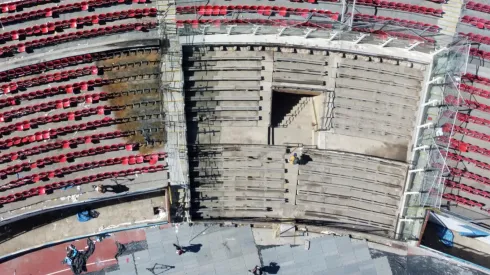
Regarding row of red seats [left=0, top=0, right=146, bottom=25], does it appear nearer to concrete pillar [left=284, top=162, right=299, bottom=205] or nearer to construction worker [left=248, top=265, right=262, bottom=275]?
concrete pillar [left=284, top=162, right=299, bottom=205]

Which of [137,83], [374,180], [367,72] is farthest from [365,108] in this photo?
[137,83]

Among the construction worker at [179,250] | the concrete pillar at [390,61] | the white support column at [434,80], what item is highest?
the concrete pillar at [390,61]

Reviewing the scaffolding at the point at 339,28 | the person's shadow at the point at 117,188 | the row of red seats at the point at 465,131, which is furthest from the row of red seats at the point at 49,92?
the row of red seats at the point at 465,131

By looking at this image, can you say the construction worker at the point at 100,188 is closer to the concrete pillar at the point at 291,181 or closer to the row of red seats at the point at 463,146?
the concrete pillar at the point at 291,181

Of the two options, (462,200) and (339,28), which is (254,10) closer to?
(339,28)

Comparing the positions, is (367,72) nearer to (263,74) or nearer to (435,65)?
(435,65)

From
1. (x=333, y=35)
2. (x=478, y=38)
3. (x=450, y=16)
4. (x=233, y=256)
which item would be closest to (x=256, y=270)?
(x=233, y=256)

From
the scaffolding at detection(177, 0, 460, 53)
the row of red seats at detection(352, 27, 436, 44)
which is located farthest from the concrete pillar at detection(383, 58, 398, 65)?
the row of red seats at detection(352, 27, 436, 44)

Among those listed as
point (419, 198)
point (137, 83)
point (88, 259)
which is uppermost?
point (137, 83)

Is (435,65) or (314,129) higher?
(435,65)
